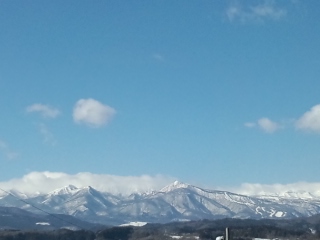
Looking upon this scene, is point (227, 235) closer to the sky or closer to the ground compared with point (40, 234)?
closer to the ground

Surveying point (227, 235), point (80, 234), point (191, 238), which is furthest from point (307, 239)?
point (227, 235)

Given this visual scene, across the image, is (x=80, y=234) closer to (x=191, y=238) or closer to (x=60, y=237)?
(x=60, y=237)

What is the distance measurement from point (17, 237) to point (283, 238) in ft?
204

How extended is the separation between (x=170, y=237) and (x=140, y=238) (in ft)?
24.3

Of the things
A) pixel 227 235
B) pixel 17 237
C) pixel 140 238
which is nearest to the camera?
pixel 227 235

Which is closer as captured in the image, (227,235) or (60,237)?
(227,235)

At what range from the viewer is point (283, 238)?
5768 inches

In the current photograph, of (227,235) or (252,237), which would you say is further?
(252,237)

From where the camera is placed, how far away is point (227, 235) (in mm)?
32688

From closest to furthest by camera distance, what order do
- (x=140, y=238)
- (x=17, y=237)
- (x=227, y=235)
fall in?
(x=227, y=235) → (x=17, y=237) → (x=140, y=238)

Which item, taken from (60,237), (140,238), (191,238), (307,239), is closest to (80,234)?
(60,237)

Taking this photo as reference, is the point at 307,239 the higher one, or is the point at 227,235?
the point at 307,239

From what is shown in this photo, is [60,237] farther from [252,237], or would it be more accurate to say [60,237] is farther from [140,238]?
[252,237]

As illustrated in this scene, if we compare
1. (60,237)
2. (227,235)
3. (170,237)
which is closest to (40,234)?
(60,237)
